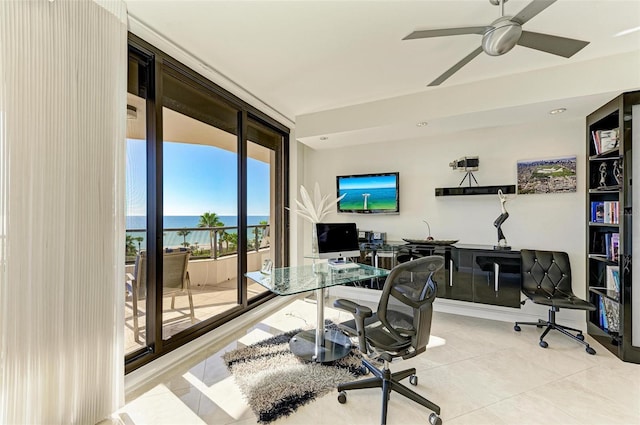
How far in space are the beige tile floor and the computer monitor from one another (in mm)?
1121

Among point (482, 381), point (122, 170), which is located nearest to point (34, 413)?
point (122, 170)

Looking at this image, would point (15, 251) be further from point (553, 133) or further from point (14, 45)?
point (553, 133)

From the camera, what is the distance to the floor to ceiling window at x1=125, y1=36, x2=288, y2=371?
225 cm

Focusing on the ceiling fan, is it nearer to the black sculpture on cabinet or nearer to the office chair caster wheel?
the black sculpture on cabinet

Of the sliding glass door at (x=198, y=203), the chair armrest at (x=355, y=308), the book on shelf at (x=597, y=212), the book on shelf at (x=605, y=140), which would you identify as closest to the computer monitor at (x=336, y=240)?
the chair armrest at (x=355, y=308)

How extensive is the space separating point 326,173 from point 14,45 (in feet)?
12.2

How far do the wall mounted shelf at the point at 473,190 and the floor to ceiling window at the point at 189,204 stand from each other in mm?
2461

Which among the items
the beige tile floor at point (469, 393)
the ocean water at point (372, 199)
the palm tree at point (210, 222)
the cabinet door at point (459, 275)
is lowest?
the beige tile floor at point (469, 393)

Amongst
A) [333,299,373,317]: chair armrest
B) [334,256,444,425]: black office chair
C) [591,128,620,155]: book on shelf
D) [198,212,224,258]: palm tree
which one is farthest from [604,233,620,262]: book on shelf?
[198,212,224,258]: palm tree

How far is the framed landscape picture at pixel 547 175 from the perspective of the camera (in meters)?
3.19

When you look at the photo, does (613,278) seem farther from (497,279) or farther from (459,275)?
(459,275)

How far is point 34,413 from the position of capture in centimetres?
140

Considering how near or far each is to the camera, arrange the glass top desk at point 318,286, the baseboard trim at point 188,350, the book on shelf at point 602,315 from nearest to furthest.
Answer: the baseboard trim at point 188,350, the glass top desk at point 318,286, the book on shelf at point 602,315

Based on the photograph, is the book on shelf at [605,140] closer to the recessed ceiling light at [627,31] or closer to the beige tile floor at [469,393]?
the recessed ceiling light at [627,31]
